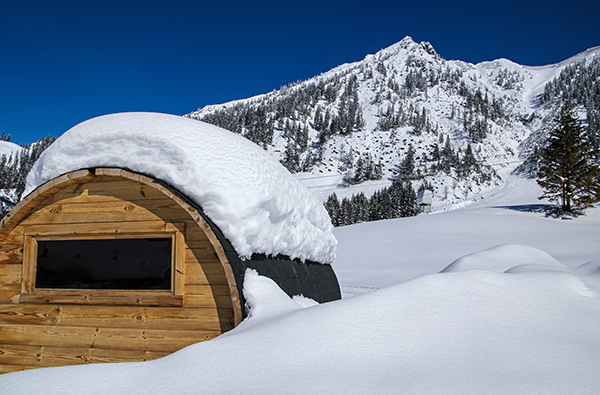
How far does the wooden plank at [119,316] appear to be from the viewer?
3.07 metres

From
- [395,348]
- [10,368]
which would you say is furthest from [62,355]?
[395,348]

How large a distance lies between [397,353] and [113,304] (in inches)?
104

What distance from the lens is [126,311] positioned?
3.21 meters

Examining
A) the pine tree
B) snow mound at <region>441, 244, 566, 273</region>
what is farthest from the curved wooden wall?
the pine tree

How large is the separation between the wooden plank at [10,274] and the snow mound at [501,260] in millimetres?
5091

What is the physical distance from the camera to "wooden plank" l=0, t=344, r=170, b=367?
3.18 m

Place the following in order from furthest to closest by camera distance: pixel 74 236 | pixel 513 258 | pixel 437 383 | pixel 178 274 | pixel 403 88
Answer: pixel 403 88 < pixel 513 258 < pixel 74 236 < pixel 178 274 < pixel 437 383

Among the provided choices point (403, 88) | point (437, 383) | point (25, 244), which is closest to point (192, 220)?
point (25, 244)

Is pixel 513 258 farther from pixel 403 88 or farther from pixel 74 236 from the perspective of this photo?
pixel 403 88

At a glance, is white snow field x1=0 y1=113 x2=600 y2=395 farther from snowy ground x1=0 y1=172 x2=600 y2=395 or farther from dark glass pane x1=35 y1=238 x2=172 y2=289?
dark glass pane x1=35 y1=238 x2=172 y2=289

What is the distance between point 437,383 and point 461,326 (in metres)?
0.60

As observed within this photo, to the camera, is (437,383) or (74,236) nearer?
(437,383)

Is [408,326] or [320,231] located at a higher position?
[320,231]

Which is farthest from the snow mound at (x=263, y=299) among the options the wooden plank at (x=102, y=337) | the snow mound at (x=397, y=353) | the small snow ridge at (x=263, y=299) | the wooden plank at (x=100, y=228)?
the wooden plank at (x=100, y=228)
